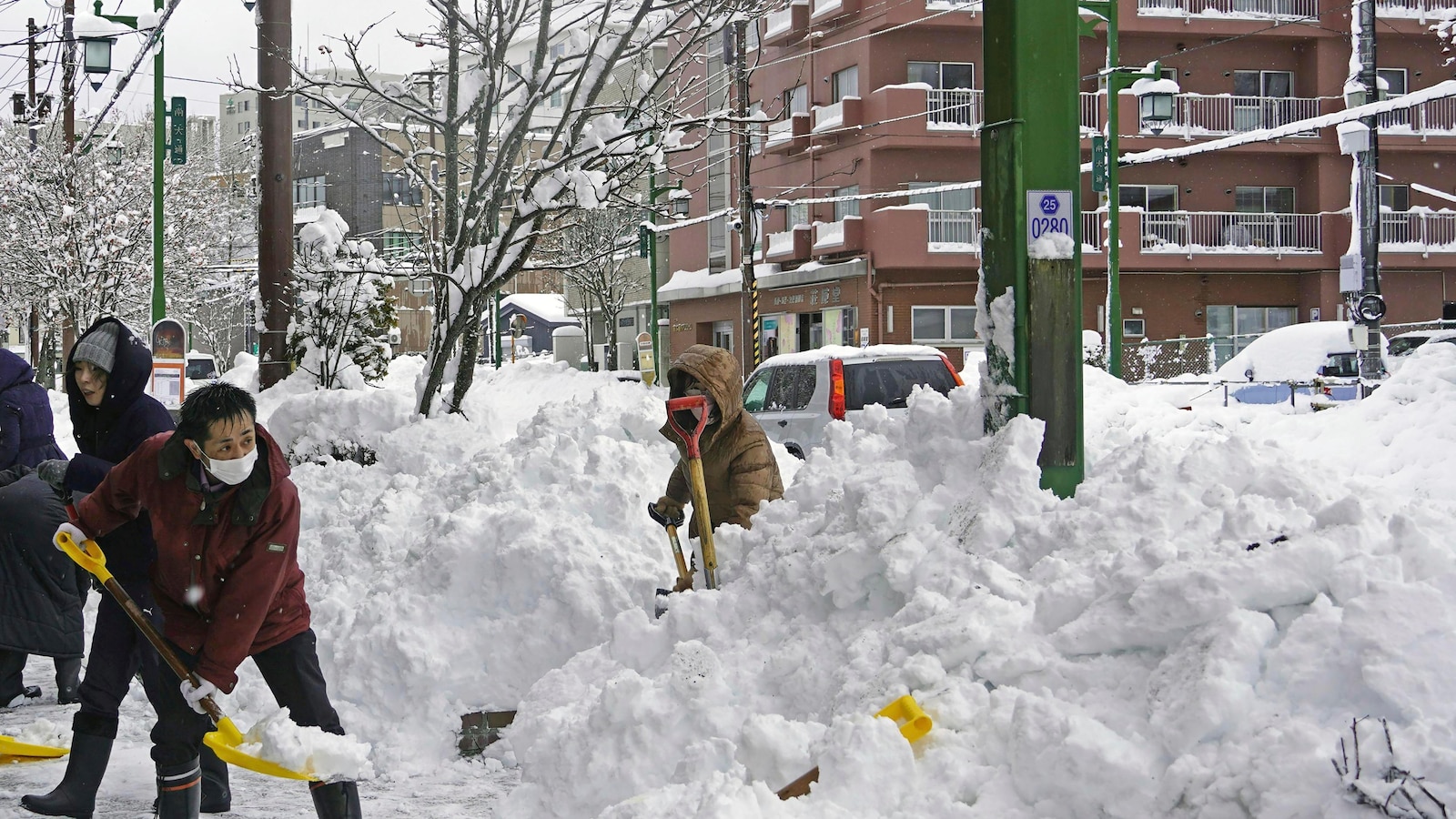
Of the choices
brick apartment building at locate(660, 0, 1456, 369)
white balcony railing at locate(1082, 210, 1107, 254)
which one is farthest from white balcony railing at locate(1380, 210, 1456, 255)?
white balcony railing at locate(1082, 210, 1107, 254)

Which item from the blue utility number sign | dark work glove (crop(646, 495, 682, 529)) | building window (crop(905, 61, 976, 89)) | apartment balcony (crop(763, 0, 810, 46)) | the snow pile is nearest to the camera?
the snow pile

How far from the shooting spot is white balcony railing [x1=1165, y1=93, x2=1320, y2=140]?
32.2 metres

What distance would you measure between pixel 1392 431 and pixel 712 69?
2786 centimetres

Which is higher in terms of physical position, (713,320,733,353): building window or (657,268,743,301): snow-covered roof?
(657,268,743,301): snow-covered roof

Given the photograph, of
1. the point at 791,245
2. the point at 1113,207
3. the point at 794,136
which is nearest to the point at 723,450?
the point at 1113,207

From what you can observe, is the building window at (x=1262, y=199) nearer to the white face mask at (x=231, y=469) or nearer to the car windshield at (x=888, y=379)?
the car windshield at (x=888, y=379)

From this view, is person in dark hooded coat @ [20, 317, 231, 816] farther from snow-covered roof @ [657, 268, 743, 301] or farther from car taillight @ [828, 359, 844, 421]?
snow-covered roof @ [657, 268, 743, 301]

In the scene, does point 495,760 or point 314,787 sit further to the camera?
point 495,760

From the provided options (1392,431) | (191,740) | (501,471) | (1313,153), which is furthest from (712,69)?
(191,740)

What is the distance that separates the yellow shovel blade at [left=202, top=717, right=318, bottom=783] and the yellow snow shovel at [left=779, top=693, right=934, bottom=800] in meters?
1.41

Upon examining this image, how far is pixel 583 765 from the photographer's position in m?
3.83

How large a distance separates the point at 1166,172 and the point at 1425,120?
21.8 ft

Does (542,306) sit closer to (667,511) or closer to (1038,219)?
(667,511)

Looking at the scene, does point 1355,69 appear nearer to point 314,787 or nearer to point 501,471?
point 501,471
